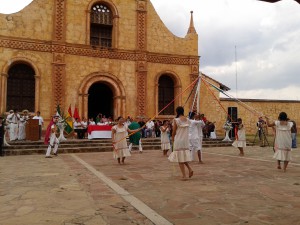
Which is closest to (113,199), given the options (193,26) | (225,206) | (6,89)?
(225,206)

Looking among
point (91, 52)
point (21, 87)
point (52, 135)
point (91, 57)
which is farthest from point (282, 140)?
point (21, 87)

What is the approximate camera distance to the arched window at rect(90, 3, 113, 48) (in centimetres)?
2139

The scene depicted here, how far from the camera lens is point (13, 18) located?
61.7 ft

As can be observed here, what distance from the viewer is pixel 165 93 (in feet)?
74.3

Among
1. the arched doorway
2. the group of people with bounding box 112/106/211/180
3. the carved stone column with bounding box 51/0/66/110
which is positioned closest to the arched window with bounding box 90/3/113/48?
the carved stone column with bounding box 51/0/66/110

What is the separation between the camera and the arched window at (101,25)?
21391mm

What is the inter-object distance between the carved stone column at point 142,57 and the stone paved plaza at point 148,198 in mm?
13305

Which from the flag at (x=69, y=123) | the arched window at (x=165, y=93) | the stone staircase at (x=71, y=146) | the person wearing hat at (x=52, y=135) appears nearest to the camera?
the person wearing hat at (x=52, y=135)

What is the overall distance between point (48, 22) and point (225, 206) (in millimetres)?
18227

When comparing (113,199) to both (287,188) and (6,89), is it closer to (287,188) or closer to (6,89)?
(287,188)

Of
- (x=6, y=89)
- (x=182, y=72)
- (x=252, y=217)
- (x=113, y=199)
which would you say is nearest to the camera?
(x=252, y=217)

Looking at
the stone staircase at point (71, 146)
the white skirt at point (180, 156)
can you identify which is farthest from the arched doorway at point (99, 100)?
the white skirt at point (180, 156)

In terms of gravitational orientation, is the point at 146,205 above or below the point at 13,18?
below

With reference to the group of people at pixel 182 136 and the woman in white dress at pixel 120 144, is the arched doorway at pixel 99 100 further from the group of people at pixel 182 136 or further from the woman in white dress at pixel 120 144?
the woman in white dress at pixel 120 144
